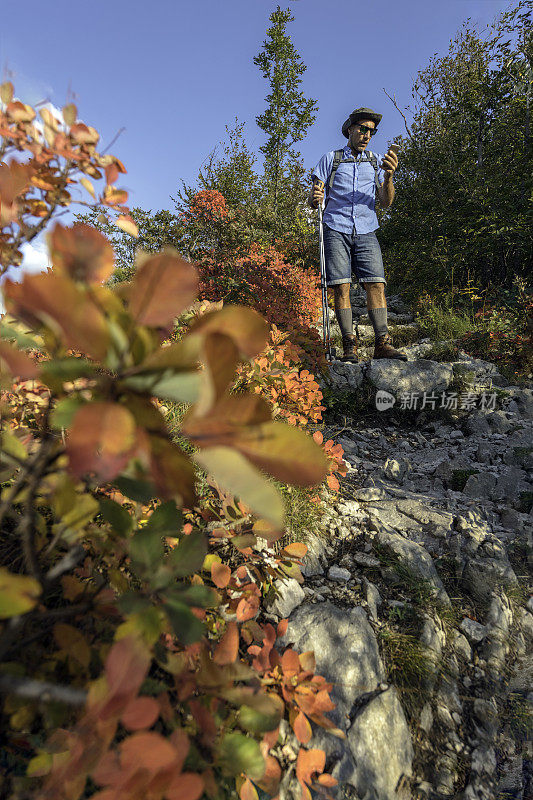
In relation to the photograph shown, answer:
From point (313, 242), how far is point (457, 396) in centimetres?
735

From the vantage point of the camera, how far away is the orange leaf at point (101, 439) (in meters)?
0.29

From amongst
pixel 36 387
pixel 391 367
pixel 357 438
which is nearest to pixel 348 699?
pixel 36 387

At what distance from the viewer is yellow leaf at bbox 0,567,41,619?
15.9 inches

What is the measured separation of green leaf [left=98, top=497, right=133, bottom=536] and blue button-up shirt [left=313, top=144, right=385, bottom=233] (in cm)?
430

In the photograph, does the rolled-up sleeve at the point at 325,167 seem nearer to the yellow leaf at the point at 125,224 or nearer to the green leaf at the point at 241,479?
the yellow leaf at the point at 125,224

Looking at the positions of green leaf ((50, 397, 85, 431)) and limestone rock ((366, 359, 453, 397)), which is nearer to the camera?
green leaf ((50, 397, 85, 431))

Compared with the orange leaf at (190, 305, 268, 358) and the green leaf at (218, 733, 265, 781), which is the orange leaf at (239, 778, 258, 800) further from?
the orange leaf at (190, 305, 268, 358)

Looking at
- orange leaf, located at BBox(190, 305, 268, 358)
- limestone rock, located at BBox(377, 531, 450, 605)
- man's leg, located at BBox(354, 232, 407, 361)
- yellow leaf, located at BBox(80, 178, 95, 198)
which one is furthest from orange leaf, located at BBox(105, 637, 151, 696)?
man's leg, located at BBox(354, 232, 407, 361)

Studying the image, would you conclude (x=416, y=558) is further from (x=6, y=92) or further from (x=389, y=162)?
(x=389, y=162)

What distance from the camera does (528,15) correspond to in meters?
7.13

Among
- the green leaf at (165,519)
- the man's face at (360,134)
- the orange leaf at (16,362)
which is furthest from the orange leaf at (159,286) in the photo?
the man's face at (360,134)

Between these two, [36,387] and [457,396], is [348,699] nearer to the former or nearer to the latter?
[36,387]

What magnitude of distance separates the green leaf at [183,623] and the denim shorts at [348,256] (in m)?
4.20

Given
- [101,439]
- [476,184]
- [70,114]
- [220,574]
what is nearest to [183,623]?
[101,439]
